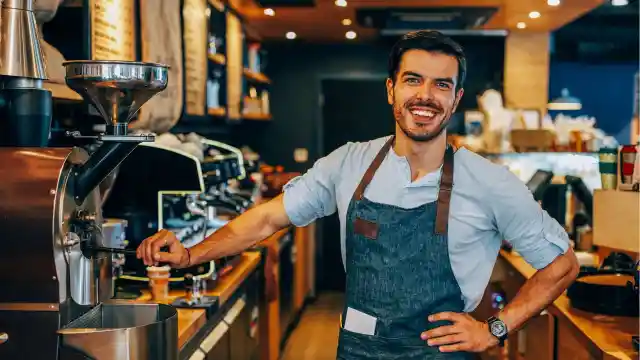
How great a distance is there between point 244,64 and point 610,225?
386 centimetres

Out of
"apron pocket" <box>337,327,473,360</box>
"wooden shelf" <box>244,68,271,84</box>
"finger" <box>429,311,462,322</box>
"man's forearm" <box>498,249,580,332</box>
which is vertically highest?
"wooden shelf" <box>244,68,271,84</box>

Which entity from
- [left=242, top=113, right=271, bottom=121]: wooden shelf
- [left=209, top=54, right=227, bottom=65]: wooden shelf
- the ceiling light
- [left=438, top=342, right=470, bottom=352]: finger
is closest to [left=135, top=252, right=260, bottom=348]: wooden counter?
[left=438, top=342, right=470, bottom=352]: finger

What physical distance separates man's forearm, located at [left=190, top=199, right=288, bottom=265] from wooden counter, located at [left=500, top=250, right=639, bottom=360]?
113 centimetres

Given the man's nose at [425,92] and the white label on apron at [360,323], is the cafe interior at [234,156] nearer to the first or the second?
the white label on apron at [360,323]

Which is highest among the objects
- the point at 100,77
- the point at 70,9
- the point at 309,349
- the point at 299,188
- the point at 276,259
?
the point at 70,9

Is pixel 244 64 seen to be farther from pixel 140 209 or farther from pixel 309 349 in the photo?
pixel 140 209

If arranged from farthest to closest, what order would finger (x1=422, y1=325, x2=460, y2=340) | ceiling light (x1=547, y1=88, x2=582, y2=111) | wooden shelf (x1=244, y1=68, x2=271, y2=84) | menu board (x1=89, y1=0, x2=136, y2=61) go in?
ceiling light (x1=547, y1=88, x2=582, y2=111) → wooden shelf (x1=244, y1=68, x2=271, y2=84) → menu board (x1=89, y1=0, x2=136, y2=61) → finger (x1=422, y1=325, x2=460, y2=340)

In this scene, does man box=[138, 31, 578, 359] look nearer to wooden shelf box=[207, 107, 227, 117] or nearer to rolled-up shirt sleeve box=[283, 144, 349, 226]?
rolled-up shirt sleeve box=[283, 144, 349, 226]

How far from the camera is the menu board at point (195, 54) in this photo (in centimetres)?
418

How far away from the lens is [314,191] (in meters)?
2.25

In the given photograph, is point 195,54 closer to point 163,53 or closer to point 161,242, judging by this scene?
point 163,53

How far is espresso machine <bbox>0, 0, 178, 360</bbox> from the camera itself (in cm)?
182

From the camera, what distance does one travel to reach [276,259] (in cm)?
511

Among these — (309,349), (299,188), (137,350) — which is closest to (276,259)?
(309,349)
